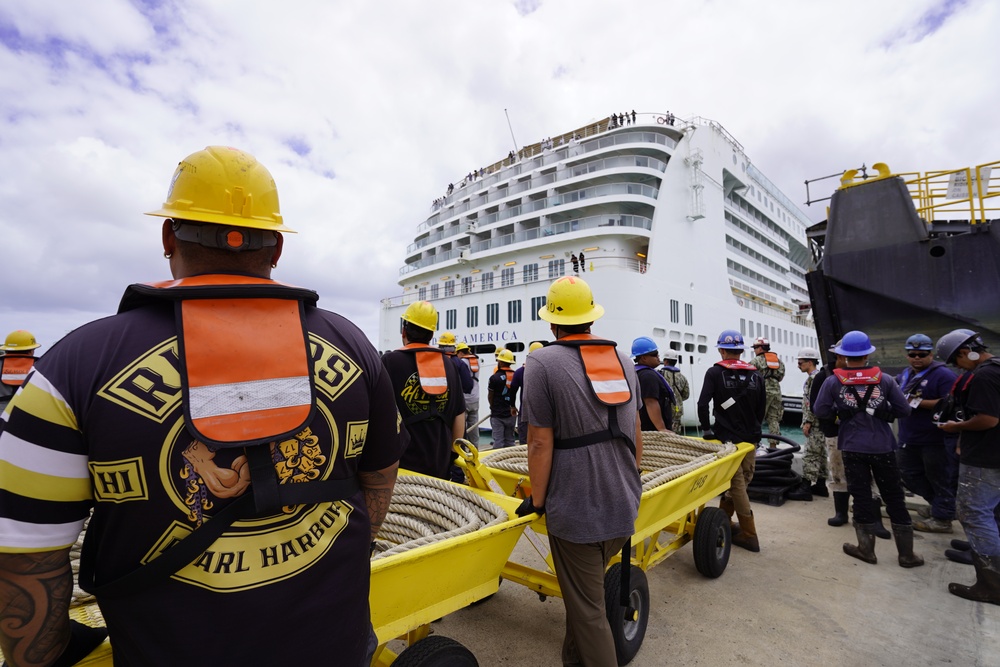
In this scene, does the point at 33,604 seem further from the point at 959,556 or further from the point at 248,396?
the point at 959,556

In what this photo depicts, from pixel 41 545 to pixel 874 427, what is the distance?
493 cm

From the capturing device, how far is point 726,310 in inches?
725

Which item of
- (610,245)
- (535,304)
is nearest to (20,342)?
(535,304)

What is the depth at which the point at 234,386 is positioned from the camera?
0.91m

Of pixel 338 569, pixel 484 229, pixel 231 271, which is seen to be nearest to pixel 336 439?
pixel 338 569

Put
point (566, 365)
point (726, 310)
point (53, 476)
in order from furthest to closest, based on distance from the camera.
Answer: point (726, 310) < point (566, 365) < point (53, 476)

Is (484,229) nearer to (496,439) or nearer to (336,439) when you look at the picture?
(496,439)

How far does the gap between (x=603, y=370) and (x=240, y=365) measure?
5.07 feet

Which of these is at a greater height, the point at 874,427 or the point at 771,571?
the point at 874,427

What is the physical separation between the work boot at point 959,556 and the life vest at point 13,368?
7535 mm

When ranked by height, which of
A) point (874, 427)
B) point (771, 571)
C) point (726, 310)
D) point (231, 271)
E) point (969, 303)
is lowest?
point (771, 571)

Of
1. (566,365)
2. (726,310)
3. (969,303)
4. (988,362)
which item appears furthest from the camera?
(726,310)

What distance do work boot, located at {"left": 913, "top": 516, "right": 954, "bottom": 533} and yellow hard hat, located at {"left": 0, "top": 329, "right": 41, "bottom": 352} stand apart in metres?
8.26

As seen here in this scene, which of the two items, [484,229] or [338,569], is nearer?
[338,569]
